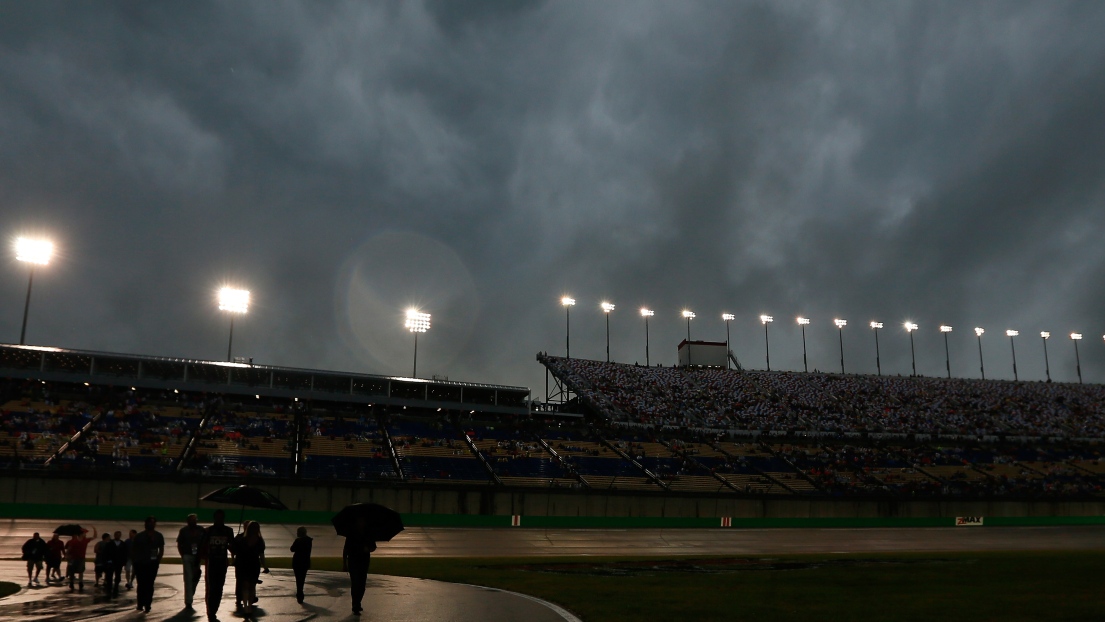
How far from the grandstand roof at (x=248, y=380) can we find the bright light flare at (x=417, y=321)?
13.0 m

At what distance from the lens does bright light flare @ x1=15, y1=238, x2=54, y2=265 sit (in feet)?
202

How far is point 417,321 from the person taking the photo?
3302 inches

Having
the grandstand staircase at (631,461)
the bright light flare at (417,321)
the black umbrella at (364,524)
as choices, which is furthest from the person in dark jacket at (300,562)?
the bright light flare at (417,321)

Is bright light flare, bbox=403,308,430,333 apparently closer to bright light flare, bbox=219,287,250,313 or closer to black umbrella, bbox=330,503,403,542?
bright light flare, bbox=219,287,250,313

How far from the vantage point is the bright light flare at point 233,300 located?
70.3m

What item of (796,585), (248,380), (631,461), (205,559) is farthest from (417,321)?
(205,559)

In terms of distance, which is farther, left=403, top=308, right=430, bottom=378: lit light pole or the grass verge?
left=403, top=308, right=430, bottom=378: lit light pole

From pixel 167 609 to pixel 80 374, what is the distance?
53693mm

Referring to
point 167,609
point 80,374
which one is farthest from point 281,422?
point 167,609

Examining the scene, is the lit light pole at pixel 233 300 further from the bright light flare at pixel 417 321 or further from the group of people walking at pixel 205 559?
the group of people walking at pixel 205 559

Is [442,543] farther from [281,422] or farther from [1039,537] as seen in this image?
[1039,537]

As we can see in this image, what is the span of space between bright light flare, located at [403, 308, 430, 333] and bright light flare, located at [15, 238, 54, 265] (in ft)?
109

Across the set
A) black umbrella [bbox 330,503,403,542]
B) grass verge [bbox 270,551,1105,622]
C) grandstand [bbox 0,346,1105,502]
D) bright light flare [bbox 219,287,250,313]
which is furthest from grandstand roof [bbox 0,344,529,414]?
black umbrella [bbox 330,503,403,542]

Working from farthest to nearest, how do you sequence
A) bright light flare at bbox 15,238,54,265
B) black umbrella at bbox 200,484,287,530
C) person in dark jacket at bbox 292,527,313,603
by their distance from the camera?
bright light flare at bbox 15,238,54,265
black umbrella at bbox 200,484,287,530
person in dark jacket at bbox 292,527,313,603
